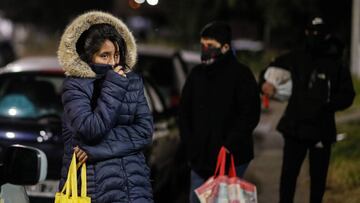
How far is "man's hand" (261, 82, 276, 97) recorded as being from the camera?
625cm

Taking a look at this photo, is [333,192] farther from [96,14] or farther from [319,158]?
[96,14]

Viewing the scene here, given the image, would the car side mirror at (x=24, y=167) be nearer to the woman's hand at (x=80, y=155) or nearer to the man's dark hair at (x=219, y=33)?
the woman's hand at (x=80, y=155)

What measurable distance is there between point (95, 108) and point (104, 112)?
12 centimetres

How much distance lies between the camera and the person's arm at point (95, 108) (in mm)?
3992

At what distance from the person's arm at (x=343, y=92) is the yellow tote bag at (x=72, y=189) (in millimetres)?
2600

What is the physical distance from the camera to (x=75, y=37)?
4195 mm

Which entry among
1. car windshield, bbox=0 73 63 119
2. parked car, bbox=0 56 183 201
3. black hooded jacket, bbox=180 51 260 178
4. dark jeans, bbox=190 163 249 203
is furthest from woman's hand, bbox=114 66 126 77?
car windshield, bbox=0 73 63 119

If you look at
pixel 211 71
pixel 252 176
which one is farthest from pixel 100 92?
pixel 252 176

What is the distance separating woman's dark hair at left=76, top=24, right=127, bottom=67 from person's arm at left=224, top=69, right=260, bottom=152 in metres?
1.55

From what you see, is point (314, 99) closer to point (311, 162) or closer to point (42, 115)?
point (311, 162)

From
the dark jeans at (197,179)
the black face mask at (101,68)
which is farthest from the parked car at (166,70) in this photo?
the black face mask at (101,68)

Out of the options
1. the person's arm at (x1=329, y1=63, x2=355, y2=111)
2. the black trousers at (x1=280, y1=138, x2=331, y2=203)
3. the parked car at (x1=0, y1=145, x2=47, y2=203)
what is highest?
the parked car at (x1=0, y1=145, x2=47, y2=203)

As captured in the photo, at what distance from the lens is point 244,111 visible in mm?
5609

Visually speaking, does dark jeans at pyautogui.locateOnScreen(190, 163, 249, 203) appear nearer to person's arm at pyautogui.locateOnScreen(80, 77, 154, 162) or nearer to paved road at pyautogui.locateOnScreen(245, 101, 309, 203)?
person's arm at pyautogui.locateOnScreen(80, 77, 154, 162)
